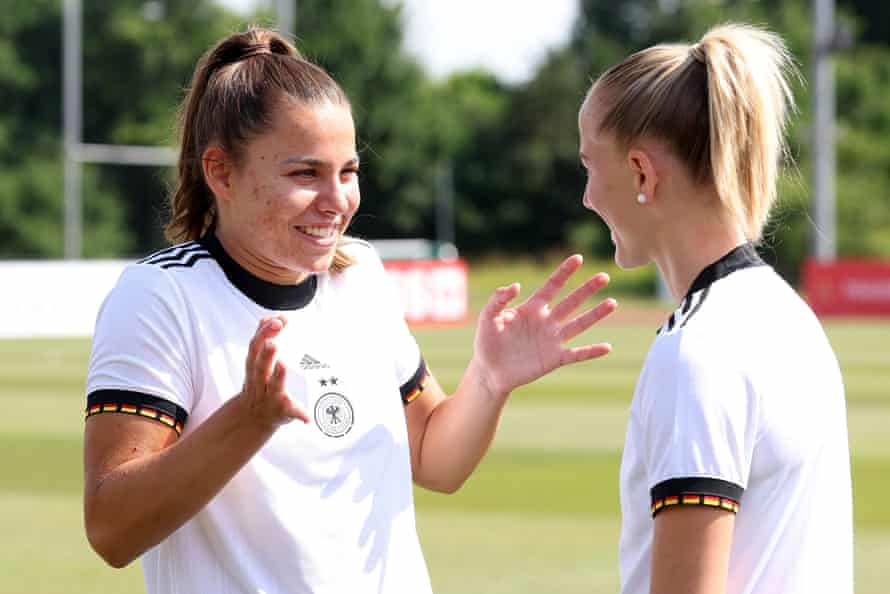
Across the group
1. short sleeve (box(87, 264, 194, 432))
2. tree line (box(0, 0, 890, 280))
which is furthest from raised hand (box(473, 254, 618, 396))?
tree line (box(0, 0, 890, 280))

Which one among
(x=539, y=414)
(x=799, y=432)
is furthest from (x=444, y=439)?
(x=539, y=414)

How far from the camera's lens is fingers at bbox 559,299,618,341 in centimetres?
373

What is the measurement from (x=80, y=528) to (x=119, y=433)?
21.1 ft

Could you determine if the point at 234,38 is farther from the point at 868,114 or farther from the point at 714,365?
the point at 868,114

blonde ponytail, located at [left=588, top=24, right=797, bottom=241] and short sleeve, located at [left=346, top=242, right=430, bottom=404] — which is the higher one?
blonde ponytail, located at [left=588, top=24, right=797, bottom=241]

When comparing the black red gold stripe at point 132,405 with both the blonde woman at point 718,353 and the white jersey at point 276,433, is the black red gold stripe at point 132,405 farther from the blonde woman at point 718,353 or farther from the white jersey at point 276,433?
the blonde woman at point 718,353

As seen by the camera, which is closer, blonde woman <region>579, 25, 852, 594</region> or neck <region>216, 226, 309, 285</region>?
blonde woman <region>579, 25, 852, 594</region>

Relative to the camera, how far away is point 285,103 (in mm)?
3373

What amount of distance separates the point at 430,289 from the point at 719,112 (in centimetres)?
2971

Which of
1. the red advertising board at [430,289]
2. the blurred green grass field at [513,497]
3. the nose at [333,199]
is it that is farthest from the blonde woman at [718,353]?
the red advertising board at [430,289]

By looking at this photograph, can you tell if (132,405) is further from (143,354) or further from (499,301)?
(499,301)

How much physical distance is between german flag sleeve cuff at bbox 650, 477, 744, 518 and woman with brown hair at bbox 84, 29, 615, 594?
2.51 ft

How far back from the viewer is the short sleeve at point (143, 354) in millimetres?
3186

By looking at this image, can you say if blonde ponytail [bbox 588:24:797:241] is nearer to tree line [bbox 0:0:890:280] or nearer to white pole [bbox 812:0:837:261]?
white pole [bbox 812:0:837:261]
